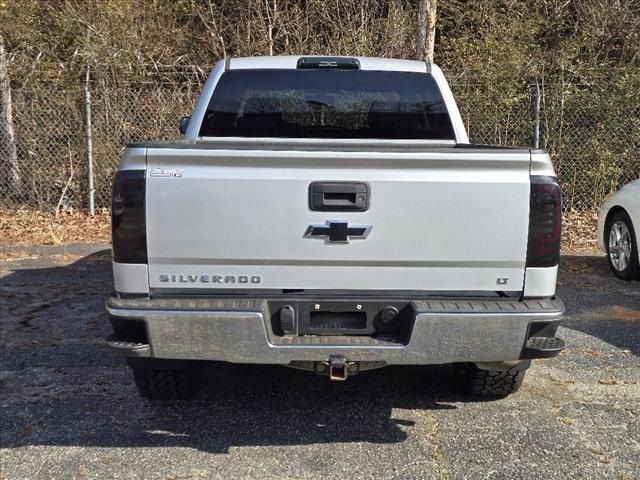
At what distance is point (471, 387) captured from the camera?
3967mm

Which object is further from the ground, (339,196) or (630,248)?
(339,196)

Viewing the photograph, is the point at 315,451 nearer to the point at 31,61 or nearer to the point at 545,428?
the point at 545,428

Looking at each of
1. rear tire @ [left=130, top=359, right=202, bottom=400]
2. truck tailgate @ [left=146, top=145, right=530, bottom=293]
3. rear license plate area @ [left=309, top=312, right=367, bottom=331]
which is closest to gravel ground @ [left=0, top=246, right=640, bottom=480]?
rear tire @ [left=130, top=359, right=202, bottom=400]

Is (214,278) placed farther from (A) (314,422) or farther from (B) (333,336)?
(A) (314,422)

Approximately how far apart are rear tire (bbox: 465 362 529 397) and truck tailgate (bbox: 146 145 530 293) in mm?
937

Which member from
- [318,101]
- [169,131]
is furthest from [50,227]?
[318,101]

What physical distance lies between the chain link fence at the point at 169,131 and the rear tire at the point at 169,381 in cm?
701

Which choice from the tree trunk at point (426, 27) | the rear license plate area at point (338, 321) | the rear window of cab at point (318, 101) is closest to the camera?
the rear license plate area at point (338, 321)

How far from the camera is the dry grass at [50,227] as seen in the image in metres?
9.09

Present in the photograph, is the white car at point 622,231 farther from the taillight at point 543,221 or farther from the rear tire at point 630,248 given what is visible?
the taillight at point 543,221

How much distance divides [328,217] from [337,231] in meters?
0.08

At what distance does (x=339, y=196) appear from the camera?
3.04 meters

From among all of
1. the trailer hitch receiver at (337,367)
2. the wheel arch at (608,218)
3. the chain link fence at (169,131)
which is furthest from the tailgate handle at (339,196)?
the chain link fence at (169,131)

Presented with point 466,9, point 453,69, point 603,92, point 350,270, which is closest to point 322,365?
point 350,270
